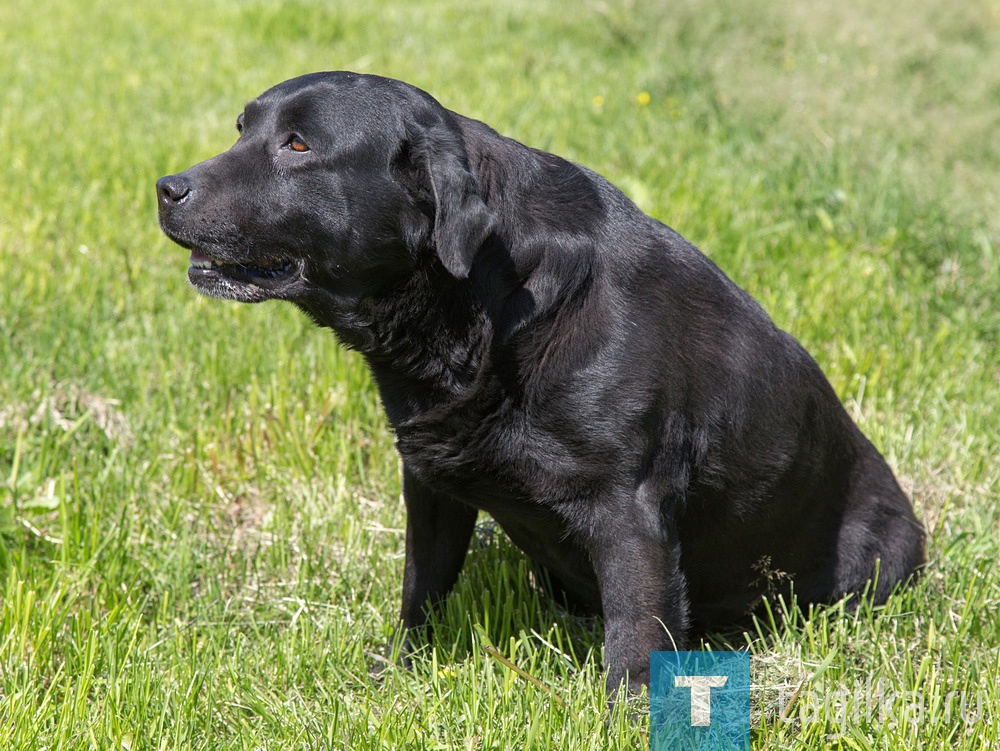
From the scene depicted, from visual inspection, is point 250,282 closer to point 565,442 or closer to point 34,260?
point 565,442

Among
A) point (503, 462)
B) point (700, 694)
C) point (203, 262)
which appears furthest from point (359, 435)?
point (700, 694)

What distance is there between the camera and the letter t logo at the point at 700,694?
2419mm

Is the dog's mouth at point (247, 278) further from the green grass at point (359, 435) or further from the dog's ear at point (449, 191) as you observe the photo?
the green grass at point (359, 435)

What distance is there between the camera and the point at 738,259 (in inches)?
181

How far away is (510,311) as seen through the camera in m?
2.41

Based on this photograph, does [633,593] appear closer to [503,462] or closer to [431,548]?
[503,462]

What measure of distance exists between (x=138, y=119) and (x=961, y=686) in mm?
5730

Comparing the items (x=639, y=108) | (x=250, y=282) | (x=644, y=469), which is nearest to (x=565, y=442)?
(x=644, y=469)

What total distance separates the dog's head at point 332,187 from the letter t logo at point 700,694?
45.5 inches

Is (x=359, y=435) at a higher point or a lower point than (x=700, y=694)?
higher

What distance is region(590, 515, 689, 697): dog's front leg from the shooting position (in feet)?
7.80

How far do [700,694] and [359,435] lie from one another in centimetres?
161

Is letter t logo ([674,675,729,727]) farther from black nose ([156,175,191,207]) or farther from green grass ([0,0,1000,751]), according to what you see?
black nose ([156,175,191,207])

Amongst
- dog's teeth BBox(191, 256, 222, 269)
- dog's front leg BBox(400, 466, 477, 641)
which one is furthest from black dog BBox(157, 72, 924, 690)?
dog's front leg BBox(400, 466, 477, 641)
